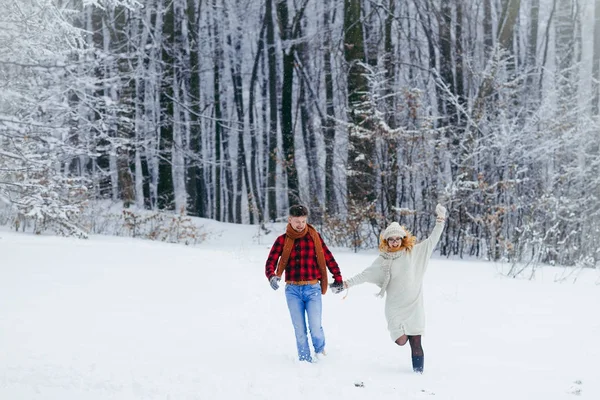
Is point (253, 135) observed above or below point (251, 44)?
below

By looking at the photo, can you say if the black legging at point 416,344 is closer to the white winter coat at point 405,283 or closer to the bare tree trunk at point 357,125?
the white winter coat at point 405,283

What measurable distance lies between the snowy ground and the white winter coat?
0.44 m

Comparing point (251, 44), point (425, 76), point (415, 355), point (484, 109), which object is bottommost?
point (415, 355)

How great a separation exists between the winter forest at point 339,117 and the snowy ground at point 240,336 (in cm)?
463

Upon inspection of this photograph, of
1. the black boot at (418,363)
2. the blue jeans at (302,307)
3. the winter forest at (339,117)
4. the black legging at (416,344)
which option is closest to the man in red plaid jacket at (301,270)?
the blue jeans at (302,307)

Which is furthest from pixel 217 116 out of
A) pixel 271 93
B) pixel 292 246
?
pixel 292 246

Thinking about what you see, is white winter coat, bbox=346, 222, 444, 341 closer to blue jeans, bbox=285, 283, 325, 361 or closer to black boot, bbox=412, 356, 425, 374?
black boot, bbox=412, 356, 425, 374

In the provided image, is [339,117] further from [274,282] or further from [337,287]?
[274,282]

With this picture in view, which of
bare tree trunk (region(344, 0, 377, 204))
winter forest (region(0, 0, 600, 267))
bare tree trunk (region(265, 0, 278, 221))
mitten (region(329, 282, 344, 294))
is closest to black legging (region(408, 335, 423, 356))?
mitten (region(329, 282, 344, 294))

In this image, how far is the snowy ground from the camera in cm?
528

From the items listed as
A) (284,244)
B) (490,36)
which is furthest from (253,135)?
(284,244)

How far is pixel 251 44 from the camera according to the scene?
23.3m

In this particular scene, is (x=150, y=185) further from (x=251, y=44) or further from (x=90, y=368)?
(x=90, y=368)

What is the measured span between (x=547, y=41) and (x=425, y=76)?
3.97 m
